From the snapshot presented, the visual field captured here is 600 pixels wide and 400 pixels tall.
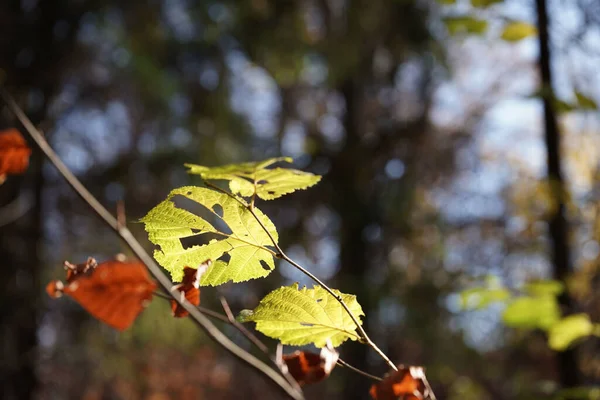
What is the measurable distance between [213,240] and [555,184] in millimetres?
906

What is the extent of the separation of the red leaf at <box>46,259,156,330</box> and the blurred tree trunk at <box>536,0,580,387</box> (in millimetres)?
977

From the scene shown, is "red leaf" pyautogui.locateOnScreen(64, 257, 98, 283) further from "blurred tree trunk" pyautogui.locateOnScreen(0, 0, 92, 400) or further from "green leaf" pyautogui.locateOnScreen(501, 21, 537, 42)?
"blurred tree trunk" pyautogui.locateOnScreen(0, 0, 92, 400)

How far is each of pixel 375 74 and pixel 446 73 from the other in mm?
930

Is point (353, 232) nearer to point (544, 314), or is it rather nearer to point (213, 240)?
point (544, 314)

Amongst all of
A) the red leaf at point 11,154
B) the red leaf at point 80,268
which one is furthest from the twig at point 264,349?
the red leaf at point 11,154

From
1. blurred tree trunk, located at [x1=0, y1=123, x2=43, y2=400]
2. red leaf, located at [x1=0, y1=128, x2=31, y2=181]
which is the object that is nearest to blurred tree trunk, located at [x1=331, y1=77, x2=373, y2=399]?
blurred tree trunk, located at [x1=0, y1=123, x2=43, y2=400]

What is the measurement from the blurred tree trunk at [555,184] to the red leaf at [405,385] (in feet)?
2.81

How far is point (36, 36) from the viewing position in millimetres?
3650

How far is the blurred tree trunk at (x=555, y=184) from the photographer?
113 centimetres

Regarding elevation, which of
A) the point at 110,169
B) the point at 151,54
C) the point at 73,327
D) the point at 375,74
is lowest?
the point at 73,327

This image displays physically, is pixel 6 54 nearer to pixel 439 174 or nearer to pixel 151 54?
pixel 151 54

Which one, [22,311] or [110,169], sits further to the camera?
[110,169]

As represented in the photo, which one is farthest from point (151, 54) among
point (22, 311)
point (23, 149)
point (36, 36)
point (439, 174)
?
point (23, 149)

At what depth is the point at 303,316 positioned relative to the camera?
41 centimetres
